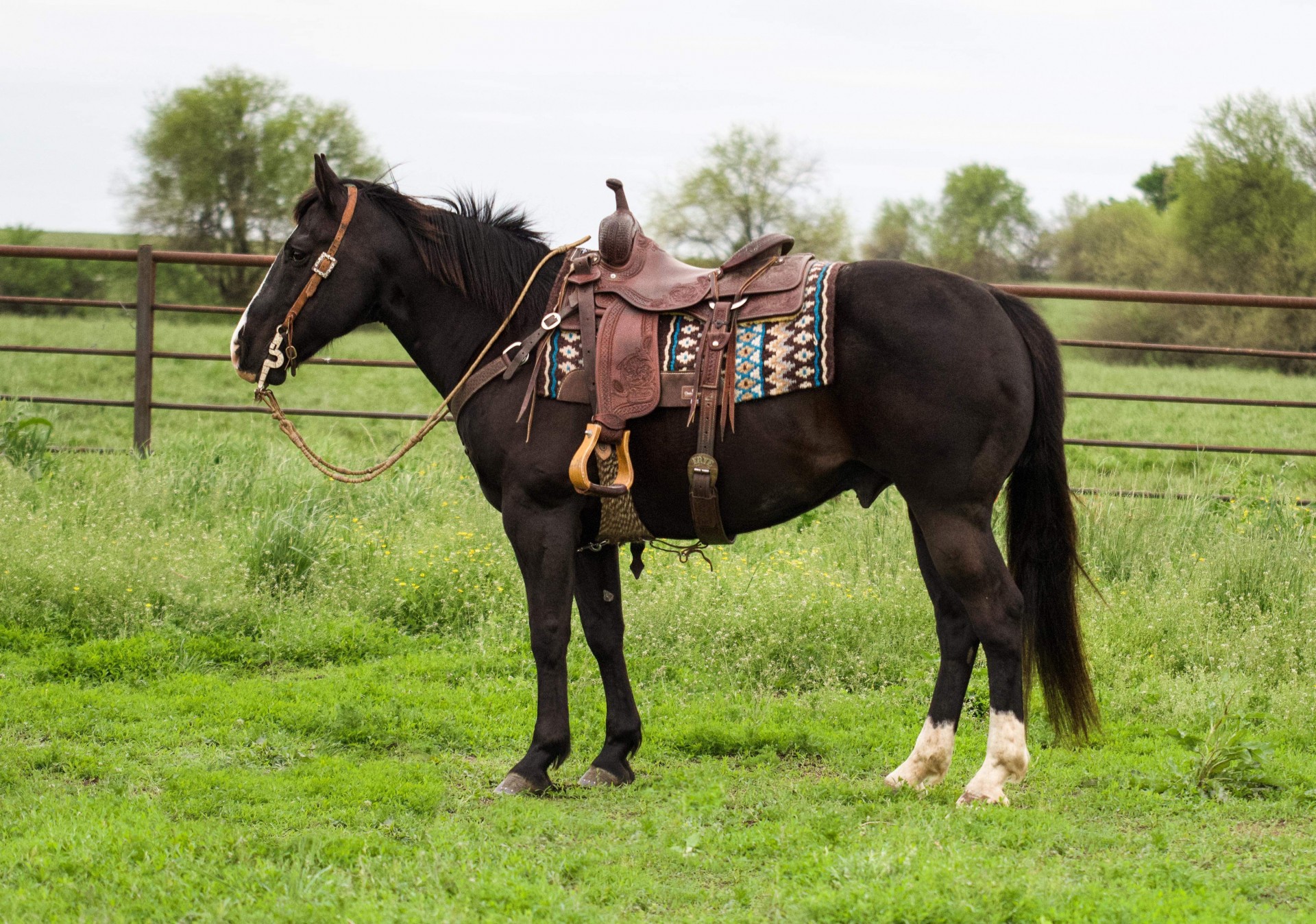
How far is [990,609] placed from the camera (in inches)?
142

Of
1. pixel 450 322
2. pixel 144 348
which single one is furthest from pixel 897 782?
pixel 144 348

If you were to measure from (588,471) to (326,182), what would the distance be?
142 cm

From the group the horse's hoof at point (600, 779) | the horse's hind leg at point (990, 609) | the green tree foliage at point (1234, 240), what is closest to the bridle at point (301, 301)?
the horse's hoof at point (600, 779)

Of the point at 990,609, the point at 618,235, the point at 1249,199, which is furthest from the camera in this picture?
the point at 1249,199

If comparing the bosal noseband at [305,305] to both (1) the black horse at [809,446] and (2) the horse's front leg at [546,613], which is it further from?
(2) the horse's front leg at [546,613]

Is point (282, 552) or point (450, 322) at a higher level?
point (450, 322)

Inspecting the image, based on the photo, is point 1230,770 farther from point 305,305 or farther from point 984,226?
point 984,226

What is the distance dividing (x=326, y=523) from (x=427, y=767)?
284cm

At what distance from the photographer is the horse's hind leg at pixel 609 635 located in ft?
13.6

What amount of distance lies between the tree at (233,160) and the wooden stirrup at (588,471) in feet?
87.1

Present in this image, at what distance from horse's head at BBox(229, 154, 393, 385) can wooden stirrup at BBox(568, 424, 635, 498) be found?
1.04m

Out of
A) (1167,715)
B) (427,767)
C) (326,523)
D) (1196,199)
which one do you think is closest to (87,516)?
(326,523)

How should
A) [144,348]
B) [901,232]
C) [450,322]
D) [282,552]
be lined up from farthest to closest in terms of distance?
[901,232]
[144,348]
[282,552]
[450,322]

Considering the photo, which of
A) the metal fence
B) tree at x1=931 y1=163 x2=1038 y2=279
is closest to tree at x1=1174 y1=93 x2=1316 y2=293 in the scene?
tree at x1=931 y1=163 x2=1038 y2=279
